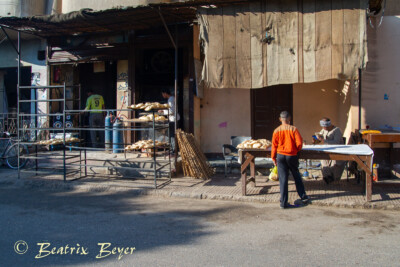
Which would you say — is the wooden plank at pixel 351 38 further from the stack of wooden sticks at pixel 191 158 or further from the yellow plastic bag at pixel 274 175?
the stack of wooden sticks at pixel 191 158

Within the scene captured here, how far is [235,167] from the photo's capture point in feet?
30.3

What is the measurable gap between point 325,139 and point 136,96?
19.5ft

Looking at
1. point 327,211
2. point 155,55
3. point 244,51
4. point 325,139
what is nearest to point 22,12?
point 155,55

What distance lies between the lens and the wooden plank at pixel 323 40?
7215 millimetres

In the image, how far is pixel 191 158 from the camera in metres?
8.58

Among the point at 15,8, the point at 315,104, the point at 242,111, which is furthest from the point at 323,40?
the point at 15,8

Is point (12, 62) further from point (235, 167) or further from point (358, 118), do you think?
point (358, 118)

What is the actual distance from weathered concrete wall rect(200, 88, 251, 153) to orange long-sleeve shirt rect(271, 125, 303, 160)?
169 inches

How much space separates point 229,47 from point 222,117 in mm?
3284

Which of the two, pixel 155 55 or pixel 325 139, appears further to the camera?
pixel 155 55

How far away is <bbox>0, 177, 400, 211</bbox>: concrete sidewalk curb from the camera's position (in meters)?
6.31

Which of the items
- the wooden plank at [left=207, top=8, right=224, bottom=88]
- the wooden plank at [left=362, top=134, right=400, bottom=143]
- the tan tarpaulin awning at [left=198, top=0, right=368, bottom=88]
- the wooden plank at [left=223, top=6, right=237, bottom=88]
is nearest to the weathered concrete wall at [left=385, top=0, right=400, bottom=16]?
the tan tarpaulin awning at [left=198, top=0, right=368, bottom=88]

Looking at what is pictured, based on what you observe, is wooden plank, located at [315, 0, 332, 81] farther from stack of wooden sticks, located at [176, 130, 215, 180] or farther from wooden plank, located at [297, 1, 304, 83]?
stack of wooden sticks, located at [176, 130, 215, 180]
